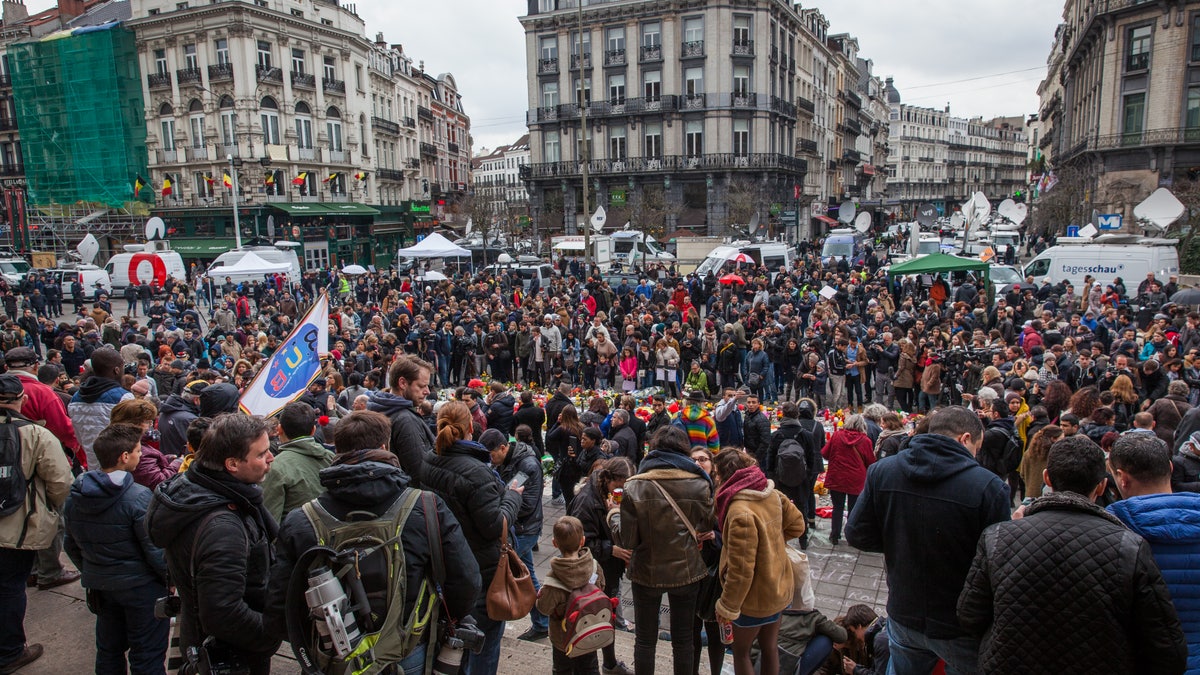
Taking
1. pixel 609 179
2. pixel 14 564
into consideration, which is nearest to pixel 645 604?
pixel 14 564

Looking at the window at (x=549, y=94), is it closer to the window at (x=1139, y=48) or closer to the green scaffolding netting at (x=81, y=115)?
the green scaffolding netting at (x=81, y=115)

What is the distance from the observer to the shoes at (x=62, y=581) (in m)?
5.59

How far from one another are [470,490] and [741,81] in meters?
47.3

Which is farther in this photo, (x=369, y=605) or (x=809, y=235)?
(x=809, y=235)

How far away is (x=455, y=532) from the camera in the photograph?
3.19 meters

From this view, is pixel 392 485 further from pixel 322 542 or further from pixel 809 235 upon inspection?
pixel 809 235

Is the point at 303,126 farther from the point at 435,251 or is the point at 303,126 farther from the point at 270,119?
the point at 435,251

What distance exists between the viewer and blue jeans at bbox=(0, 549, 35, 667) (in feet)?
14.2

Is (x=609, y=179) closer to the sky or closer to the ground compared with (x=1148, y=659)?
closer to the sky

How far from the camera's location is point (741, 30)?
46.2 metres

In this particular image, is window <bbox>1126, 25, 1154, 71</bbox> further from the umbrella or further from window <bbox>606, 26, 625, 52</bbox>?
the umbrella

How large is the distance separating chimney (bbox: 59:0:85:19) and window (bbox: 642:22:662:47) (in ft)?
120

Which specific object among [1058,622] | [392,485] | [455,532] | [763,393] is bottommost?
[763,393]

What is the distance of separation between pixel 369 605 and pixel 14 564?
2.97m
